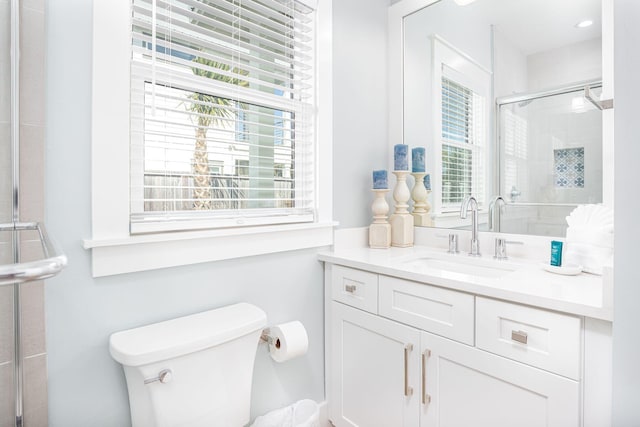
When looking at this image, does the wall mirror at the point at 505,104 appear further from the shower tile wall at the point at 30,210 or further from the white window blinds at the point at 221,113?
the shower tile wall at the point at 30,210

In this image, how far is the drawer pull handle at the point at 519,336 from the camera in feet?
3.14

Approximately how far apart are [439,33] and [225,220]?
151 cm

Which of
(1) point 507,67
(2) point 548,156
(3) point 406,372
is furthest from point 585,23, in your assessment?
(3) point 406,372

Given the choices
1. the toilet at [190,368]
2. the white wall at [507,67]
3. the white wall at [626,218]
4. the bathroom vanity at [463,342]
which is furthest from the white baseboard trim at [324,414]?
the white wall at [507,67]

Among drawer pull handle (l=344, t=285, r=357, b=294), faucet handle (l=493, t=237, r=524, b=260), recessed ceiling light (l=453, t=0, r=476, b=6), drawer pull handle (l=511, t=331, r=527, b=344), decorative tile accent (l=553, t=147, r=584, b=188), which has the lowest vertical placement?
drawer pull handle (l=511, t=331, r=527, b=344)

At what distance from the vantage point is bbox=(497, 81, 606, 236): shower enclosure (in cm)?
130

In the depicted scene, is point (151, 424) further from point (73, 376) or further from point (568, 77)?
point (568, 77)

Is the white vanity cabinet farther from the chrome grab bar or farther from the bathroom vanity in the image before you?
the chrome grab bar

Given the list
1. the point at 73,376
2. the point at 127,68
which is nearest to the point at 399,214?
the point at 127,68

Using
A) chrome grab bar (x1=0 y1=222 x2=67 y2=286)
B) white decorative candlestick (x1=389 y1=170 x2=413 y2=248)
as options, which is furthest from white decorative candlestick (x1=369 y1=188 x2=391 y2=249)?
chrome grab bar (x1=0 y1=222 x2=67 y2=286)

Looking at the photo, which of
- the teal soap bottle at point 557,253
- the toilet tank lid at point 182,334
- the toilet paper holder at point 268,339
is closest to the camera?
the toilet tank lid at point 182,334

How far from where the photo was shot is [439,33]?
Answer: 1809 millimetres

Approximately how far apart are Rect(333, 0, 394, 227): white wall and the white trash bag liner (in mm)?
860

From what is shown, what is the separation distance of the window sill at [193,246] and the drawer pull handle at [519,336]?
88 cm
